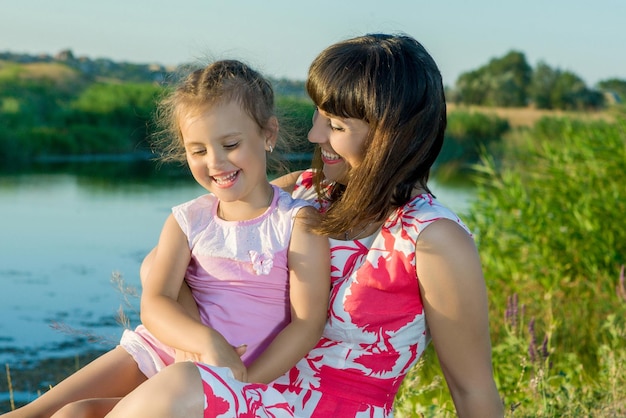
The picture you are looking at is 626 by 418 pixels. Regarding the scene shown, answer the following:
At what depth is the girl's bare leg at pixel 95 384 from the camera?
1.78 meters

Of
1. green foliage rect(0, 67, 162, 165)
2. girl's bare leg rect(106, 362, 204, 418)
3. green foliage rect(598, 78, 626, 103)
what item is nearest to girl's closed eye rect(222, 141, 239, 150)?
girl's bare leg rect(106, 362, 204, 418)

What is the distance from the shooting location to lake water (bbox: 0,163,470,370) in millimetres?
6250

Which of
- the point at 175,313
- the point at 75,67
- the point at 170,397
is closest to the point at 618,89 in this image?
the point at 175,313

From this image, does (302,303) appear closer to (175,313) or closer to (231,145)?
(175,313)

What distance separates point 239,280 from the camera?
1859 millimetres

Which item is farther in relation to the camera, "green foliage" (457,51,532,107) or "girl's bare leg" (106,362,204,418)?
"green foliage" (457,51,532,107)

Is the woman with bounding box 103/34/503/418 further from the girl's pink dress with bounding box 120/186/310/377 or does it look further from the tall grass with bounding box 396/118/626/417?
the tall grass with bounding box 396/118/626/417

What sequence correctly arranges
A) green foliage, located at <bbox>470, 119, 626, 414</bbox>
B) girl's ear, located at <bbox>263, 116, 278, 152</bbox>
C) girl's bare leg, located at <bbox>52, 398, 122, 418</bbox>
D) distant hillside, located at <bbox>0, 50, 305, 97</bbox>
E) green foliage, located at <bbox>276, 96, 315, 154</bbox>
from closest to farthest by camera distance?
girl's bare leg, located at <bbox>52, 398, 122, 418</bbox> < girl's ear, located at <bbox>263, 116, 278, 152</bbox> < green foliage, located at <bbox>276, 96, 315, 154</bbox> < green foliage, located at <bbox>470, 119, 626, 414</bbox> < distant hillside, located at <bbox>0, 50, 305, 97</bbox>

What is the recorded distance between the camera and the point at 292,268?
5.98 feet

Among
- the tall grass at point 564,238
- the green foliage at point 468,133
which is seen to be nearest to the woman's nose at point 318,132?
the tall grass at point 564,238

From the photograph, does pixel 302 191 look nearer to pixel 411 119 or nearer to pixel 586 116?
pixel 411 119

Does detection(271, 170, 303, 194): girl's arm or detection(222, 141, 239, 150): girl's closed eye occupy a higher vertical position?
detection(222, 141, 239, 150): girl's closed eye

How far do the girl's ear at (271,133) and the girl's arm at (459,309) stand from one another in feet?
1.46

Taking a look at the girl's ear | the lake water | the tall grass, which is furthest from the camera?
the lake water
